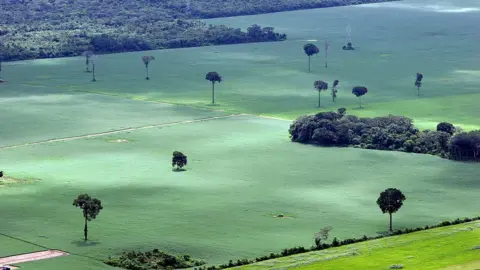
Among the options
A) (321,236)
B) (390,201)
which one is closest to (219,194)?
(390,201)

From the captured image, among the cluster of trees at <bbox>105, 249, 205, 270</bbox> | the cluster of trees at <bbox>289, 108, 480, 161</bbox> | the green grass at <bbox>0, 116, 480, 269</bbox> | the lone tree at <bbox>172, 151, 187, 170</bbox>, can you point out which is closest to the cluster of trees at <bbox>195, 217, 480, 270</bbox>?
the green grass at <bbox>0, 116, 480, 269</bbox>

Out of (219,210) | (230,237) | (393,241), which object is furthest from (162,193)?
(393,241)

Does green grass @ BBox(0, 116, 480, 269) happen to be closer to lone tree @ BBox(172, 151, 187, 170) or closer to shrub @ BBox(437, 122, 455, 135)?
lone tree @ BBox(172, 151, 187, 170)

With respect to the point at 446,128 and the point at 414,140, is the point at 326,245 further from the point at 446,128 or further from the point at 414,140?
the point at 446,128

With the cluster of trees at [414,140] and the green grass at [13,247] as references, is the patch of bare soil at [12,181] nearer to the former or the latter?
the green grass at [13,247]

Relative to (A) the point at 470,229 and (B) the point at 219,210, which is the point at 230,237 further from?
(A) the point at 470,229

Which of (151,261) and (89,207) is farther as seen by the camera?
(89,207)

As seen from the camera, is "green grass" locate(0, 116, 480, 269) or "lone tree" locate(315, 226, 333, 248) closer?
"lone tree" locate(315, 226, 333, 248)
